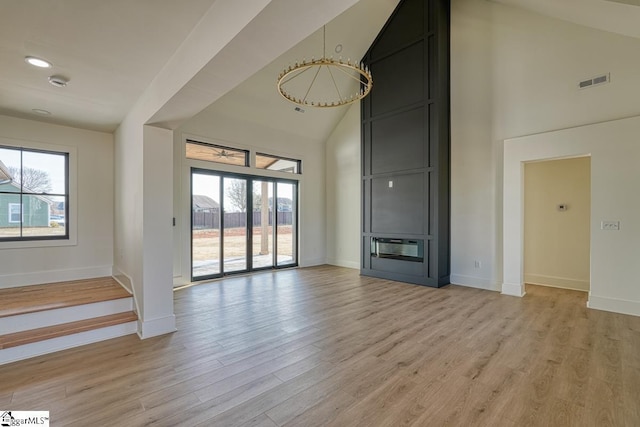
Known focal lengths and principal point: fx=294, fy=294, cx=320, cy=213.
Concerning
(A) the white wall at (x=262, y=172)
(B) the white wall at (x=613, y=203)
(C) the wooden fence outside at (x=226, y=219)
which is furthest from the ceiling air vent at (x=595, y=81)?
(C) the wooden fence outside at (x=226, y=219)

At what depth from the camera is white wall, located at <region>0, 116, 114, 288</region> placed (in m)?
4.46

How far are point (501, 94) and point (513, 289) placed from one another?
3543mm

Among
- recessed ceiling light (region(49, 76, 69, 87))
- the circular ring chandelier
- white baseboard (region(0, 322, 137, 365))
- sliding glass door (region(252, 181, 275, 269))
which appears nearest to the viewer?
white baseboard (region(0, 322, 137, 365))

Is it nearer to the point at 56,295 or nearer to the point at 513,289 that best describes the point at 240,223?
the point at 56,295

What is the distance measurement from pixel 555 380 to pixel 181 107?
418cm

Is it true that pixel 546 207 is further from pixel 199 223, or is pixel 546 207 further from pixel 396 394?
pixel 199 223

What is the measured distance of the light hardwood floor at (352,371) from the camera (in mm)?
2076

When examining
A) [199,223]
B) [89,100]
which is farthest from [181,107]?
[199,223]

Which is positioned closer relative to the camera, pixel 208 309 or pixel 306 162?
pixel 208 309

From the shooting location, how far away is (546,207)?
586cm

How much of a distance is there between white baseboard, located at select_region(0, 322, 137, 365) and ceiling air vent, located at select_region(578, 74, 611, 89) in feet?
23.6

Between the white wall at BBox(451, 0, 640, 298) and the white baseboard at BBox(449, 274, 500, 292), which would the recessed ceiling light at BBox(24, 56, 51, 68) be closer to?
the white wall at BBox(451, 0, 640, 298)

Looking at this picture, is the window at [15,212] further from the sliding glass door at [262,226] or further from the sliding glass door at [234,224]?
the sliding glass door at [262,226]

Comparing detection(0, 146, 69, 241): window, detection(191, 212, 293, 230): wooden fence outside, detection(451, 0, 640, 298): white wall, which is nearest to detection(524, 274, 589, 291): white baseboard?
detection(451, 0, 640, 298): white wall
